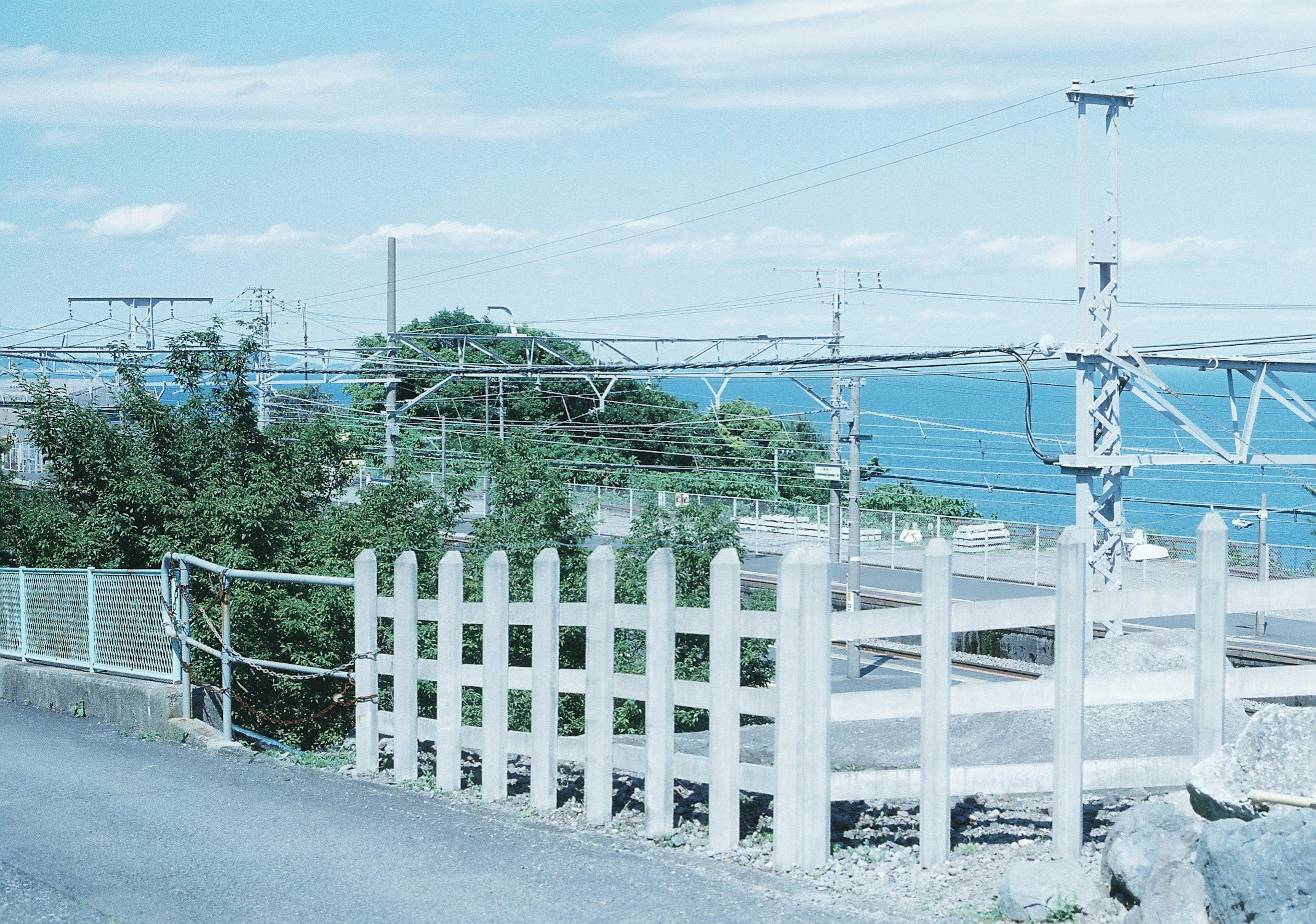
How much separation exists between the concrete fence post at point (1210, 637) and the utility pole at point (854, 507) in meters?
22.6

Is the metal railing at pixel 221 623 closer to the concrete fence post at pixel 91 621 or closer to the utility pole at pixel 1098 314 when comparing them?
the concrete fence post at pixel 91 621

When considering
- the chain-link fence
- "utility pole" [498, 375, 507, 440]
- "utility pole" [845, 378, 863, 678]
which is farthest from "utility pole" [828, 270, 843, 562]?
the chain-link fence

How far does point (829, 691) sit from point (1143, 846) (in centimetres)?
142

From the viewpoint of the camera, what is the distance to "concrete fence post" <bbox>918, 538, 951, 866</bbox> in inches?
212

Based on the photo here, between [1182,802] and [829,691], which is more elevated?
[829,691]

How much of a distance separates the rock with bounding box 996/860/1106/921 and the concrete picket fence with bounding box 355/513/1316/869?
0.48m

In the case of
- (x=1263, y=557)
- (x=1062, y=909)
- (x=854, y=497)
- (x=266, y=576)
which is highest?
(x=266, y=576)

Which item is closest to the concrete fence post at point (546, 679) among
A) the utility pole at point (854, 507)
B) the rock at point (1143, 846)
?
the rock at point (1143, 846)

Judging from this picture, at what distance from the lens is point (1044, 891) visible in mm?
4805

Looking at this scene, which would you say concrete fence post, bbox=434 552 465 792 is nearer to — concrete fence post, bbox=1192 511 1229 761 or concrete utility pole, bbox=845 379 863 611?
concrete fence post, bbox=1192 511 1229 761

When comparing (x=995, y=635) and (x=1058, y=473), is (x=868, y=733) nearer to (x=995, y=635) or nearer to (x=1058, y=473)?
(x=995, y=635)

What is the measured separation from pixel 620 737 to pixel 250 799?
2076 millimetres

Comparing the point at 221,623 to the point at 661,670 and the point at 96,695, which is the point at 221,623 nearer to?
the point at 96,695

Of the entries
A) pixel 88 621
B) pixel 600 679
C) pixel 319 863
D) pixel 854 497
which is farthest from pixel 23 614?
pixel 854 497
